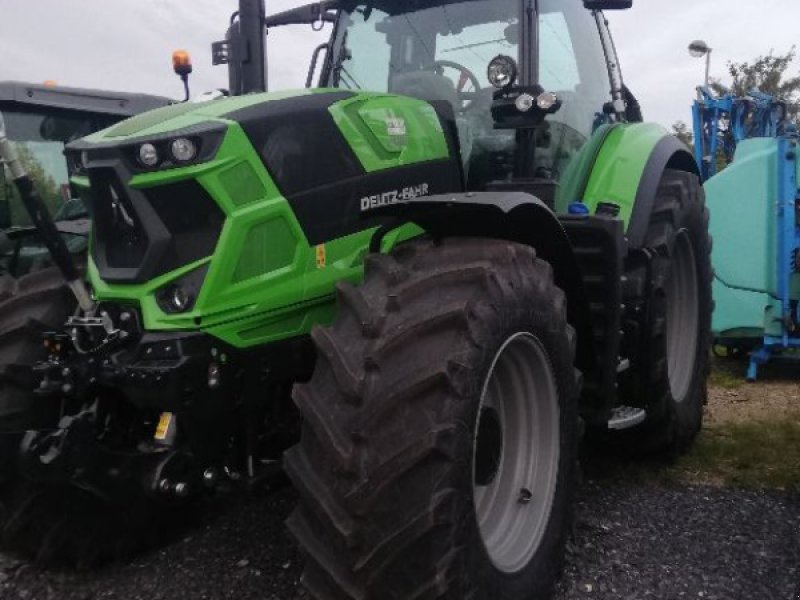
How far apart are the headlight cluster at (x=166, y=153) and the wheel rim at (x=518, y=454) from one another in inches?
42.5

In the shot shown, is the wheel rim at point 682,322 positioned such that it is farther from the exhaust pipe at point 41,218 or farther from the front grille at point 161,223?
the exhaust pipe at point 41,218

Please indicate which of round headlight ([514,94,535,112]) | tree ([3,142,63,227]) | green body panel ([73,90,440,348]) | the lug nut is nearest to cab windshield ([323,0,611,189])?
round headlight ([514,94,535,112])

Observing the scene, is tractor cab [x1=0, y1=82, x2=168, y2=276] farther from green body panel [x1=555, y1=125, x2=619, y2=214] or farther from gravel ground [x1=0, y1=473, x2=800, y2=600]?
green body panel [x1=555, y1=125, x2=619, y2=214]

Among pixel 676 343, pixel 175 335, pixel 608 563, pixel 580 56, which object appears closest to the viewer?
pixel 175 335

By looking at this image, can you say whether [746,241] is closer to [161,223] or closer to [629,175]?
[629,175]

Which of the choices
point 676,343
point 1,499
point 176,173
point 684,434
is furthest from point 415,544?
point 676,343

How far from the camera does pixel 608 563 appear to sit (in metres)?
3.06

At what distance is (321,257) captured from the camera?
2.66 m

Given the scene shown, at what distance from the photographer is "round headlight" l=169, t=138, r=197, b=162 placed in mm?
2357

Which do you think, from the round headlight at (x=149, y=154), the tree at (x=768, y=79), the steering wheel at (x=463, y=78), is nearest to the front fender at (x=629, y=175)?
the steering wheel at (x=463, y=78)

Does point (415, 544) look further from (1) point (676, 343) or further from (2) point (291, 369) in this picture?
(1) point (676, 343)

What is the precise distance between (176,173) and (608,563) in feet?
6.57

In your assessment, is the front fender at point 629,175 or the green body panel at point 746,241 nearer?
the front fender at point 629,175

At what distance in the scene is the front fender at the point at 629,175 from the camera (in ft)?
12.1
